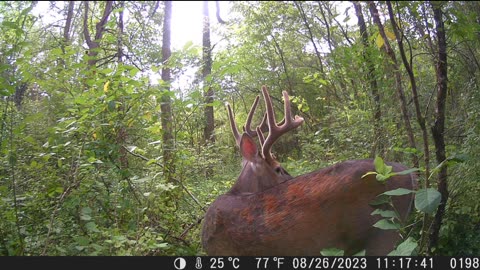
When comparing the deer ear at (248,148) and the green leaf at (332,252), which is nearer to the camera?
the green leaf at (332,252)

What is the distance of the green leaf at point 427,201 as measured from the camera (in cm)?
220

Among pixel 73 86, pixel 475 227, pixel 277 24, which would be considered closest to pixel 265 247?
pixel 475 227

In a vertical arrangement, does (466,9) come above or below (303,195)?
above

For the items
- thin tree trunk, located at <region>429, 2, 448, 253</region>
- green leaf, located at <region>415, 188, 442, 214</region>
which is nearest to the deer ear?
thin tree trunk, located at <region>429, 2, 448, 253</region>

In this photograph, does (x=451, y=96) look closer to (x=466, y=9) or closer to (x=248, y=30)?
(x=466, y=9)

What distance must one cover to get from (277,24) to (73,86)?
610 cm

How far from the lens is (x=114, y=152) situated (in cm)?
383

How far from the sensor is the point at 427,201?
2242 millimetres

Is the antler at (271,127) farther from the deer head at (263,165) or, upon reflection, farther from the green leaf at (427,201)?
the green leaf at (427,201)

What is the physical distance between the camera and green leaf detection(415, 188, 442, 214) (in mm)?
2199

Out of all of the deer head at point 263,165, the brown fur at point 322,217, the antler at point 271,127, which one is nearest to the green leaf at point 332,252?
the brown fur at point 322,217

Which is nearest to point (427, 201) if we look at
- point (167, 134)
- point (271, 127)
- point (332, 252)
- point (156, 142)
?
point (332, 252)

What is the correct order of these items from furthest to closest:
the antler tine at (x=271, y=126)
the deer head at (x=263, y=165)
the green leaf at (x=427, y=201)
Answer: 1. the antler tine at (x=271, y=126)
2. the deer head at (x=263, y=165)
3. the green leaf at (x=427, y=201)

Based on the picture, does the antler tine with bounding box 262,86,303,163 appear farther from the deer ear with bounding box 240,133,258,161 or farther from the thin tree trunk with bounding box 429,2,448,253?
the thin tree trunk with bounding box 429,2,448,253
